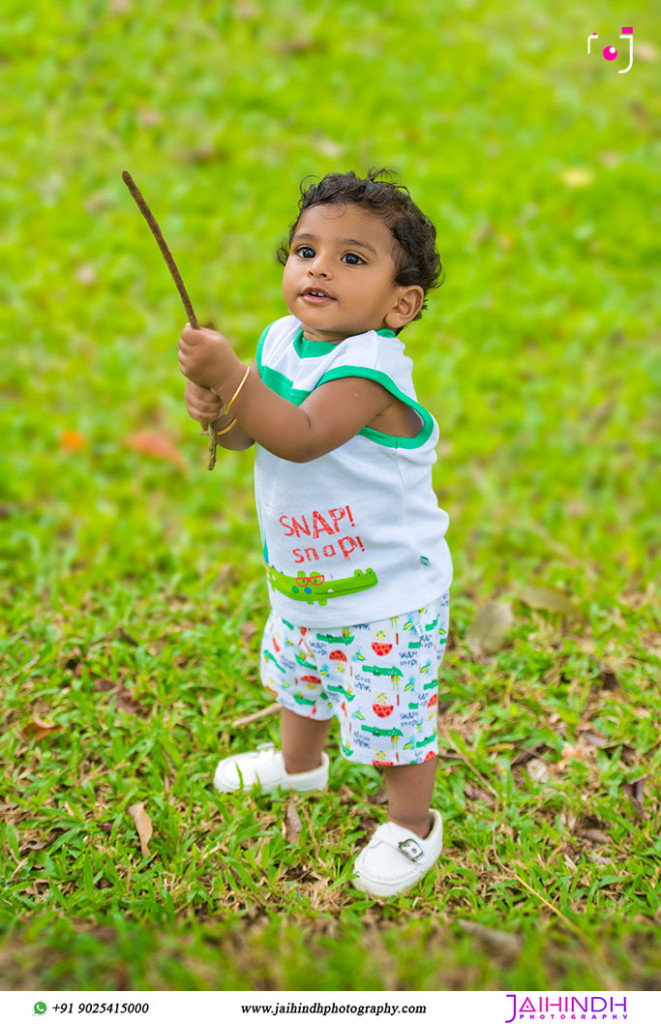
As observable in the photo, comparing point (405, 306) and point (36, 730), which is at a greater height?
point (405, 306)

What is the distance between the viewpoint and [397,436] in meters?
1.74

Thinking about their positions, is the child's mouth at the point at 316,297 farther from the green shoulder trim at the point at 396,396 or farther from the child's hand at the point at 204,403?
the child's hand at the point at 204,403

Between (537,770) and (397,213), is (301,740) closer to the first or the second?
(537,770)

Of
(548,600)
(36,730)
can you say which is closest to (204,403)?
(36,730)

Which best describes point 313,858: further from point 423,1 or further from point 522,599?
point 423,1

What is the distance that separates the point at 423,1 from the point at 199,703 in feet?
15.2

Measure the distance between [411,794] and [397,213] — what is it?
3.78 feet

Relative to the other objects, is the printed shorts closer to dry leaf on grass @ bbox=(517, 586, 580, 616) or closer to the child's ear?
the child's ear


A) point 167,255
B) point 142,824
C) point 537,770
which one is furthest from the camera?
point 537,770

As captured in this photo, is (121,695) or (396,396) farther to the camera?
(121,695)

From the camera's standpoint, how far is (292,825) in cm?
213

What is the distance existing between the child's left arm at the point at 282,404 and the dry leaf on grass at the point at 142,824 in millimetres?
979

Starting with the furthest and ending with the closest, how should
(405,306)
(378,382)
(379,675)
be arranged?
1. (379,675)
2. (405,306)
3. (378,382)

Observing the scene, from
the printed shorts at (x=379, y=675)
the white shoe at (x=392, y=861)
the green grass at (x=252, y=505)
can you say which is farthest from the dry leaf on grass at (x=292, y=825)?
the printed shorts at (x=379, y=675)
